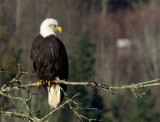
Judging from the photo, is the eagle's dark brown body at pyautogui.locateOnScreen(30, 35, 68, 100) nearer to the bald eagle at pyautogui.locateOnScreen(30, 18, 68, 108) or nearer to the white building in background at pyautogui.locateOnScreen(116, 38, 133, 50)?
the bald eagle at pyautogui.locateOnScreen(30, 18, 68, 108)

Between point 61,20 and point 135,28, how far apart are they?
11827mm

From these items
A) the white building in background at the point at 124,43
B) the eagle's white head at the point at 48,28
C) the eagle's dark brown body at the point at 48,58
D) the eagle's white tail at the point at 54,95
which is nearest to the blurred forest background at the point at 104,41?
the white building in background at the point at 124,43

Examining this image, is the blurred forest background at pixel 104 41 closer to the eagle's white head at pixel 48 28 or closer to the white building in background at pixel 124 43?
the white building in background at pixel 124 43

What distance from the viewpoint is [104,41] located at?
46375 mm

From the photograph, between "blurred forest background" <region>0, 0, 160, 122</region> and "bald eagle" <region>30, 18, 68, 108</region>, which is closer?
"bald eagle" <region>30, 18, 68, 108</region>

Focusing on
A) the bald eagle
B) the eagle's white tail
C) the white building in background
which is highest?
the white building in background

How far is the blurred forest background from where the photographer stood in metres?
28.7

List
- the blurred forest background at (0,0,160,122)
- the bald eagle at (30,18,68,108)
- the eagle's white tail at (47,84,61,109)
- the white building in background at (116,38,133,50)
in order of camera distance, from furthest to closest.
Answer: the white building in background at (116,38,133,50), the blurred forest background at (0,0,160,122), the eagle's white tail at (47,84,61,109), the bald eagle at (30,18,68,108)

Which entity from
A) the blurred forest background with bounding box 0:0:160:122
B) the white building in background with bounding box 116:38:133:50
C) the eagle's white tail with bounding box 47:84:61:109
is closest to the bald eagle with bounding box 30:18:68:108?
the eagle's white tail with bounding box 47:84:61:109

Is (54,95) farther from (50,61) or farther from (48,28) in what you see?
(48,28)

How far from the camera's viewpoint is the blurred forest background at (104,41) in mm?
28703

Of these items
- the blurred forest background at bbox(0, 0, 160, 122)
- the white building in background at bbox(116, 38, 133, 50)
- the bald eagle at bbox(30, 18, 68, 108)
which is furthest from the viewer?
the white building in background at bbox(116, 38, 133, 50)

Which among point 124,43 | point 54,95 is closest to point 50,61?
point 54,95

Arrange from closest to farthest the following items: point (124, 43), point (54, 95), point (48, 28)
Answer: point (54, 95) → point (48, 28) → point (124, 43)
